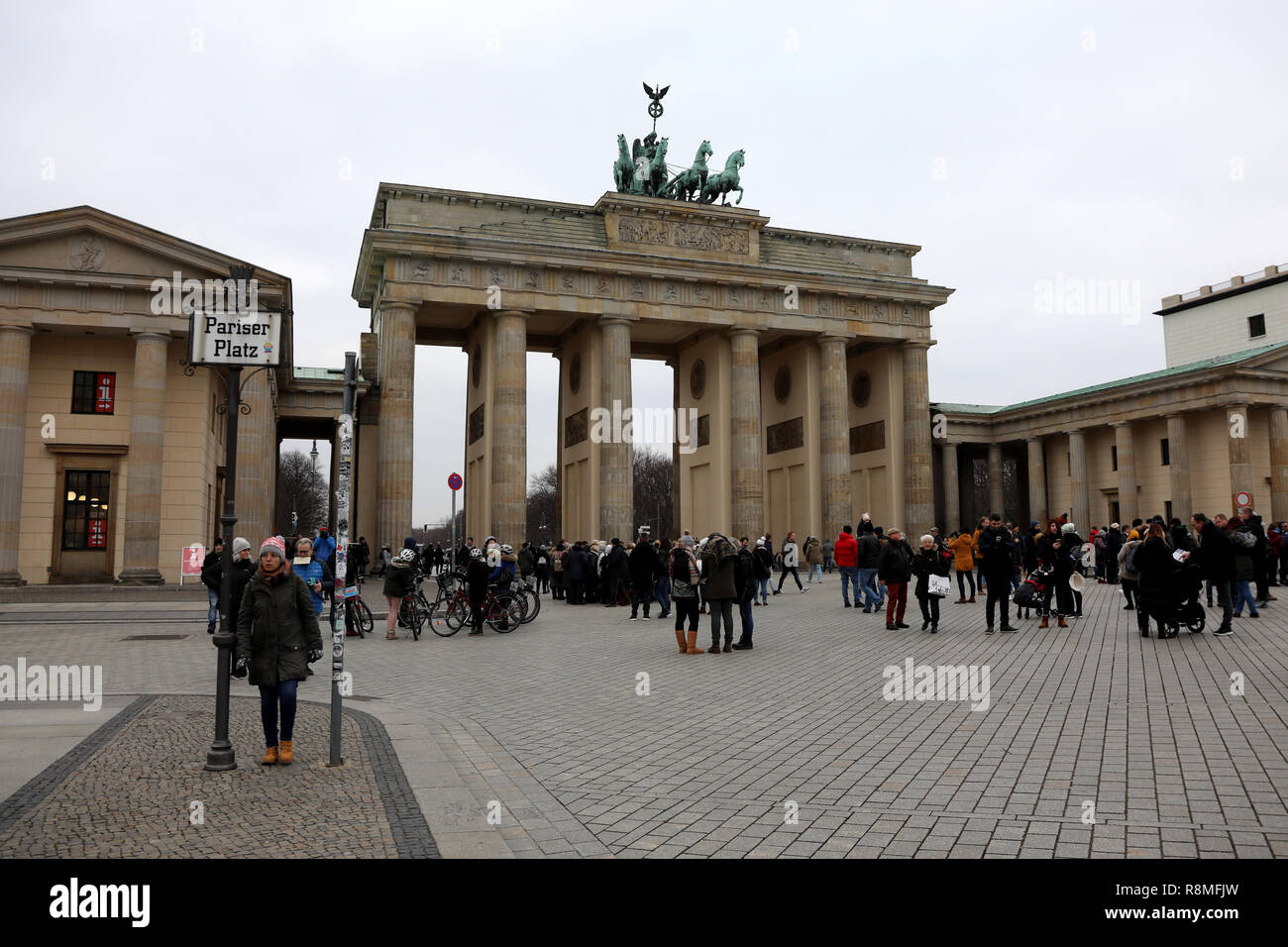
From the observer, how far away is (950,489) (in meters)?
57.1

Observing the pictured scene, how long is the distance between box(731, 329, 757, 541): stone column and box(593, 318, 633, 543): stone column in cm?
582

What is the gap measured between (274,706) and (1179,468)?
5046cm

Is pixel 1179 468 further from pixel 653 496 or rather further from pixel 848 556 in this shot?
pixel 653 496

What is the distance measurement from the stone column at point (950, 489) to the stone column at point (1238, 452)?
15.3 meters

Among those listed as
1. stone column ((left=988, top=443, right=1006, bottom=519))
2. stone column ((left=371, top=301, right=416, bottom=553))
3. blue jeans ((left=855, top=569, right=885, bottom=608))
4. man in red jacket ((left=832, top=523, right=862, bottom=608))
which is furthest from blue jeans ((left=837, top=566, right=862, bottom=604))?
stone column ((left=988, top=443, right=1006, bottom=519))

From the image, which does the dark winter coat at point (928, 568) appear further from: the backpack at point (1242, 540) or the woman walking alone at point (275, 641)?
the woman walking alone at point (275, 641)

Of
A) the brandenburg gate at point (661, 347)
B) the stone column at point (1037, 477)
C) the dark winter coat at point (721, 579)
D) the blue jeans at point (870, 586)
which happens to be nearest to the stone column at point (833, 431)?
the brandenburg gate at point (661, 347)

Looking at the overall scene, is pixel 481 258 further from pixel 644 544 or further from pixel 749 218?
pixel 644 544

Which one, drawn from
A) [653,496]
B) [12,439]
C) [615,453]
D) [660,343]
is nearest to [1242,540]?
[615,453]

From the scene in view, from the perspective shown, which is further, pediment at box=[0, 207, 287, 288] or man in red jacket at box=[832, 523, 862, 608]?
pediment at box=[0, 207, 287, 288]

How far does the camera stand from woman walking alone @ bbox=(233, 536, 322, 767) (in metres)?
7.16

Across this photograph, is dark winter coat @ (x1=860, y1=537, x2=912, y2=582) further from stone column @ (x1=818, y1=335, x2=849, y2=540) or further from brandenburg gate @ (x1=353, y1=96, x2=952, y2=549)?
stone column @ (x1=818, y1=335, x2=849, y2=540)
